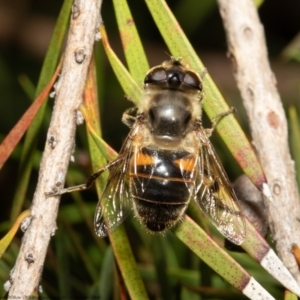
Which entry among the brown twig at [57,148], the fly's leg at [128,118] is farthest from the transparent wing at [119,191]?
the brown twig at [57,148]

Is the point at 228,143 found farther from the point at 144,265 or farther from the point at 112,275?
the point at 144,265

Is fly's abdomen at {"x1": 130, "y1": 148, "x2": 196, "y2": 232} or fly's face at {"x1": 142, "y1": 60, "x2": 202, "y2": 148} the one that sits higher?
fly's face at {"x1": 142, "y1": 60, "x2": 202, "y2": 148}

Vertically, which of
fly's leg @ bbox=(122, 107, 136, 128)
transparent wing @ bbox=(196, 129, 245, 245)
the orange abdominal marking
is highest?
fly's leg @ bbox=(122, 107, 136, 128)

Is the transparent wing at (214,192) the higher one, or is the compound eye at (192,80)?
the compound eye at (192,80)

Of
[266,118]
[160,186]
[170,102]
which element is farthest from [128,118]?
[266,118]

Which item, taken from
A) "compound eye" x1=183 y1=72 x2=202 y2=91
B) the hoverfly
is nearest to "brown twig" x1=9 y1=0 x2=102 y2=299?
the hoverfly

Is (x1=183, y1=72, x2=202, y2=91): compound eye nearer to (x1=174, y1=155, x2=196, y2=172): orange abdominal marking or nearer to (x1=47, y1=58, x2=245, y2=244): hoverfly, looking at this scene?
(x1=47, y1=58, x2=245, y2=244): hoverfly

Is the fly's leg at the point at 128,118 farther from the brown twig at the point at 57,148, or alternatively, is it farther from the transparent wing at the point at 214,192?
the brown twig at the point at 57,148

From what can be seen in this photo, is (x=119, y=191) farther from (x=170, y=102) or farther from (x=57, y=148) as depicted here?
(x=57, y=148)

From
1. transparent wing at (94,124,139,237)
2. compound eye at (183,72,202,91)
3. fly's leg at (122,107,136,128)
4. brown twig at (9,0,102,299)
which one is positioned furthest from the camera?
fly's leg at (122,107,136,128)
